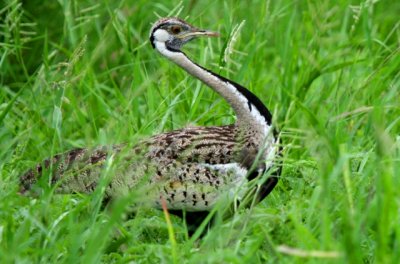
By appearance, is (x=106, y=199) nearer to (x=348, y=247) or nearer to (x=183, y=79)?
(x=183, y=79)

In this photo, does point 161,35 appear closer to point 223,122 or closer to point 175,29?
point 175,29

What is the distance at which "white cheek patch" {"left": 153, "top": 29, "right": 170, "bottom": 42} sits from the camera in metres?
4.48

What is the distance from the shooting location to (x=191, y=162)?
4.21 m

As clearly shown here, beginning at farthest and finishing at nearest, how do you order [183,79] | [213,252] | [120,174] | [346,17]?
[346,17] < [183,79] < [120,174] < [213,252]

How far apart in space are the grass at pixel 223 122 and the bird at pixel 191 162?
9 centimetres

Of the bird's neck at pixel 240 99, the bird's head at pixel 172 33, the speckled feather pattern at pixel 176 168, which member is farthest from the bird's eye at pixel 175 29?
the speckled feather pattern at pixel 176 168

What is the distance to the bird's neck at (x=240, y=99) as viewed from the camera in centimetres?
431

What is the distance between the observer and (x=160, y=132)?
15.7 feet

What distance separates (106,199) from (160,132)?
64 cm

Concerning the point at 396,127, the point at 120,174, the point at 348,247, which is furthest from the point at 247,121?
the point at 348,247

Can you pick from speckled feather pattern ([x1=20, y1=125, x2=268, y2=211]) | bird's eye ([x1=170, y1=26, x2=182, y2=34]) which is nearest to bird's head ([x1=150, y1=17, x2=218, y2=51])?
bird's eye ([x1=170, y1=26, x2=182, y2=34])

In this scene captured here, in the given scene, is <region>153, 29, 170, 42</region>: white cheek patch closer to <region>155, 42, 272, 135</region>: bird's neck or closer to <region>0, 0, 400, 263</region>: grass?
<region>155, 42, 272, 135</region>: bird's neck

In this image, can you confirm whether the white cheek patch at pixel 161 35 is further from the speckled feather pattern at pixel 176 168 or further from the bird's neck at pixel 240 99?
the speckled feather pattern at pixel 176 168

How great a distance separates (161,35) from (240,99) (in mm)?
443
